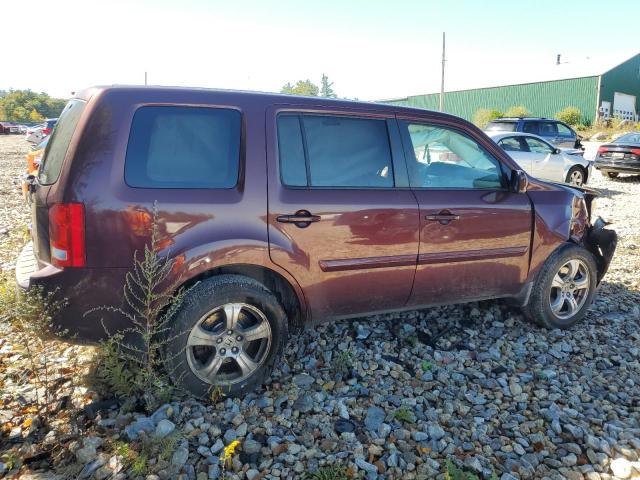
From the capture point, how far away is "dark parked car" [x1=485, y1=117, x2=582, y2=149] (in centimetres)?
1496

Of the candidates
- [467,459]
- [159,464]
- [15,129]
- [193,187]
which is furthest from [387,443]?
[15,129]

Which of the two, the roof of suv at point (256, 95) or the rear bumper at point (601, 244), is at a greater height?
the roof of suv at point (256, 95)

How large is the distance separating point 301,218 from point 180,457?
1.54 meters

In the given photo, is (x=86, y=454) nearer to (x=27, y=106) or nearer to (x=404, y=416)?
(x=404, y=416)

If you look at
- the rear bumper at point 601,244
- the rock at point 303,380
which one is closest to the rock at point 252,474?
the rock at point 303,380

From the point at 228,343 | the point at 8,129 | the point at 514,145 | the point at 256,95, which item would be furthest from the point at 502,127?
the point at 8,129

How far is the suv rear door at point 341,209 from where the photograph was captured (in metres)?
3.25

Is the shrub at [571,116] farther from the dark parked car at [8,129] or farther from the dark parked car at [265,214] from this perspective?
the dark parked car at [8,129]

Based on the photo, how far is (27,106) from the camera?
7262 centimetres

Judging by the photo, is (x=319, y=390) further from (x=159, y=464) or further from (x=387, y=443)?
(x=159, y=464)

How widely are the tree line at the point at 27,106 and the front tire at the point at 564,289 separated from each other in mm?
74542

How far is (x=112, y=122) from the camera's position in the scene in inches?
113

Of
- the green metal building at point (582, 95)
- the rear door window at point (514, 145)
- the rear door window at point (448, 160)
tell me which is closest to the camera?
the rear door window at point (448, 160)

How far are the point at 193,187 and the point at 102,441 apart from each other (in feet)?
4.92
